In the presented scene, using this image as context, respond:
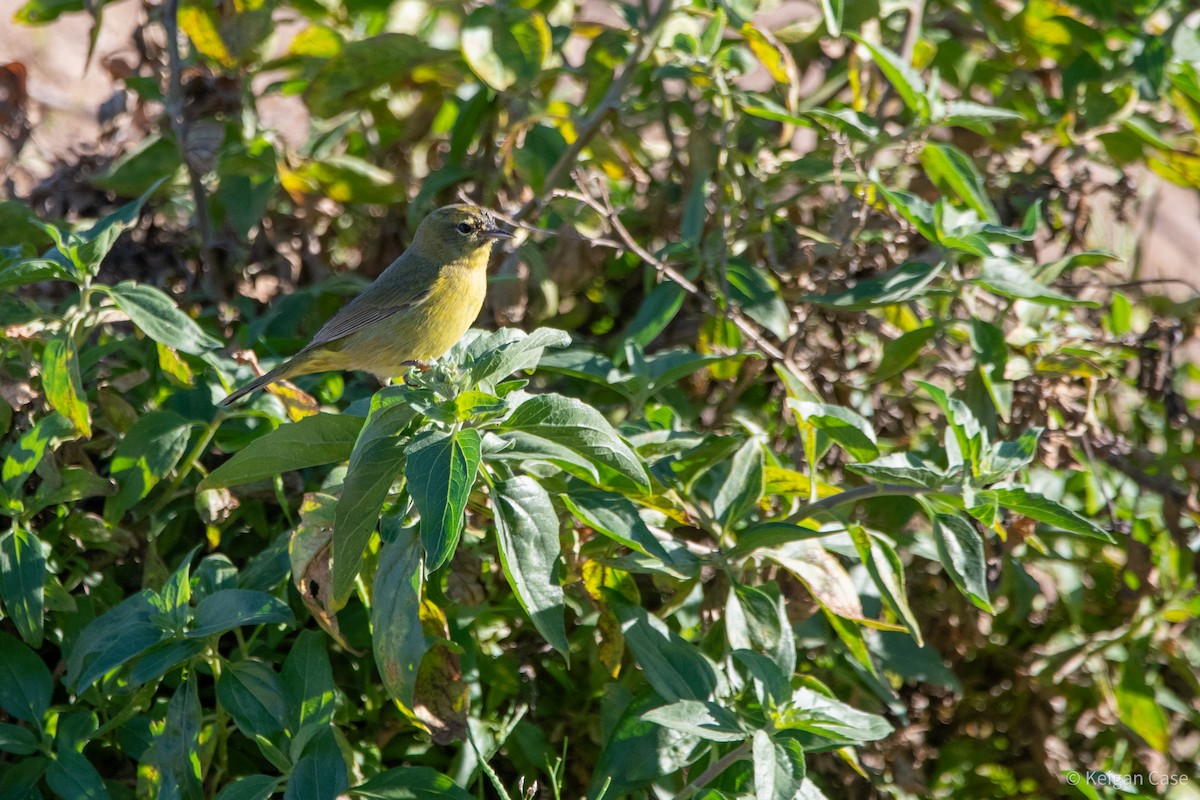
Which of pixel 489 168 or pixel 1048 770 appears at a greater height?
pixel 489 168

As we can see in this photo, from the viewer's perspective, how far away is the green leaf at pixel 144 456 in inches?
88.7

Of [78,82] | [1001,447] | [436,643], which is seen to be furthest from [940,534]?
[78,82]

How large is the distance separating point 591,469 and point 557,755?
0.86 meters

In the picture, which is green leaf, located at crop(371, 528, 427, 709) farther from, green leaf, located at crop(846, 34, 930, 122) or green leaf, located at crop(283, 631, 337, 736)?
green leaf, located at crop(846, 34, 930, 122)

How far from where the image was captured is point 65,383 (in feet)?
6.98

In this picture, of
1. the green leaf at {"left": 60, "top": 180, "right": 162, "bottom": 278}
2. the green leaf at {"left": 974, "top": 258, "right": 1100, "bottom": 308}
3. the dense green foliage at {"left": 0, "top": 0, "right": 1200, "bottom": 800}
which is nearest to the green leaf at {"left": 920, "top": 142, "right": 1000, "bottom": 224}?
the dense green foliage at {"left": 0, "top": 0, "right": 1200, "bottom": 800}

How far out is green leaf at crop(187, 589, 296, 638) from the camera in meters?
1.94

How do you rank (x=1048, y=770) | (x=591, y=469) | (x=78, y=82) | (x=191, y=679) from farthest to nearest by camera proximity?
(x=78, y=82) < (x=1048, y=770) < (x=191, y=679) < (x=591, y=469)

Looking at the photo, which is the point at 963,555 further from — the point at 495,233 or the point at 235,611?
the point at 495,233

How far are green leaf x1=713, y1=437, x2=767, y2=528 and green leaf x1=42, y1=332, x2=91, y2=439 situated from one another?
123cm

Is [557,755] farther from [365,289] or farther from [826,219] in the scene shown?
[826,219]

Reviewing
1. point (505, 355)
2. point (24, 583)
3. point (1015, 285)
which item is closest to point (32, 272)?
point (24, 583)

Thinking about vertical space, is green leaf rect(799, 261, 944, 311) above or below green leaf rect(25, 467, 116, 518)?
above

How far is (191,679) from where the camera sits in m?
2.06
